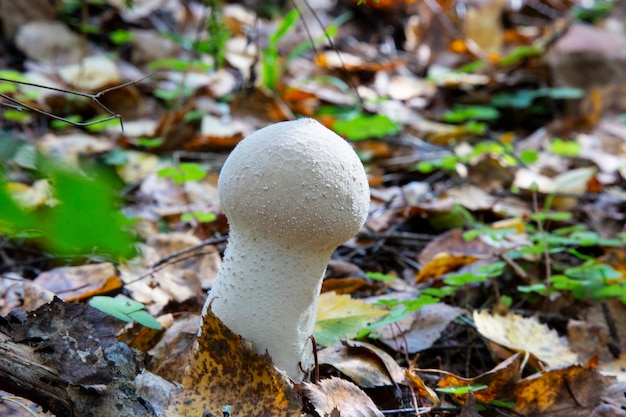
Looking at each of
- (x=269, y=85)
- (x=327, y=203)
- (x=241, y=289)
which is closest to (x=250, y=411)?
(x=241, y=289)

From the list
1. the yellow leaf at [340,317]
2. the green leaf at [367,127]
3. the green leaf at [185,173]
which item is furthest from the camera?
the green leaf at [367,127]

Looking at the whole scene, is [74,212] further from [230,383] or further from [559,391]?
[559,391]

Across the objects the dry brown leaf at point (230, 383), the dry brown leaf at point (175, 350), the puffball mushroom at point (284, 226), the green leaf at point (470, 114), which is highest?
the puffball mushroom at point (284, 226)

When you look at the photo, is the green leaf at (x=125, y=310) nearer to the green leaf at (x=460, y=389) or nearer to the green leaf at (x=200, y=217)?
the green leaf at (x=460, y=389)

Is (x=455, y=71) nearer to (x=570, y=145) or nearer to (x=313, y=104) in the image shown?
(x=313, y=104)

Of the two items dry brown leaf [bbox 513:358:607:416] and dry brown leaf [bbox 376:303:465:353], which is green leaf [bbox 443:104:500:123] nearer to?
dry brown leaf [bbox 376:303:465:353]

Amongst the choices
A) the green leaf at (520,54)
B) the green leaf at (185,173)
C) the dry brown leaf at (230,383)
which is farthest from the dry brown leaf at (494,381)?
the green leaf at (520,54)

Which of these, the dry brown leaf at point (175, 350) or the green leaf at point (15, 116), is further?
the green leaf at point (15, 116)

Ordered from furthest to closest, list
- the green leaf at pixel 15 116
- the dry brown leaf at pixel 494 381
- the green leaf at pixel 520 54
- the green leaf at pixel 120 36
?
the green leaf at pixel 520 54
the green leaf at pixel 120 36
the green leaf at pixel 15 116
the dry brown leaf at pixel 494 381
